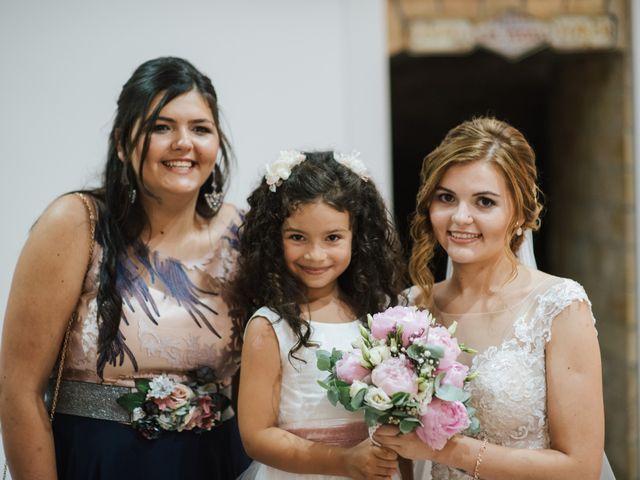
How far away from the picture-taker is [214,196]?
2.77 metres

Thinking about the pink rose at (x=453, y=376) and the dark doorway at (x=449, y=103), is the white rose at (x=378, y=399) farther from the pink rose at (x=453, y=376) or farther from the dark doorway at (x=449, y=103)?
the dark doorway at (x=449, y=103)

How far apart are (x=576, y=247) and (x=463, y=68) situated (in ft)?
5.64

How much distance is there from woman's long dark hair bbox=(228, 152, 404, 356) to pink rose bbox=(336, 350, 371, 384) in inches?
10.7

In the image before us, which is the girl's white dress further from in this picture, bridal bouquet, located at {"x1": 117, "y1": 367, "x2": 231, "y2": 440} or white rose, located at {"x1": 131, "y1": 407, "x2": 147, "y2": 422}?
white rose, located at {"x1": 131, "y1": 407, "x2": 147, "y2": 422}

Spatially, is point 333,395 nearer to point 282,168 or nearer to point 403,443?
point 403,443

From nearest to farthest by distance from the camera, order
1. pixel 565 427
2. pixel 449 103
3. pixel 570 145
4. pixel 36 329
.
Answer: pixel 565 427
pixel 36 329
pixel 570 145
pixel 449 103

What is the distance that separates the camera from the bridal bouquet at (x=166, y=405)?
8.06 ft

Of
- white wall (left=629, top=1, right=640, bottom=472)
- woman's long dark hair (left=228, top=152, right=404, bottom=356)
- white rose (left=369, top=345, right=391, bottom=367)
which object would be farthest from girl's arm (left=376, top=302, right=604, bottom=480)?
white wall (left=629, top=1, right=640, bottom=472)

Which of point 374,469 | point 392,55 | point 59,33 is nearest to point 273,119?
point 392,55

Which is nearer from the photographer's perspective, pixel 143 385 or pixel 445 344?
pixel 445 344

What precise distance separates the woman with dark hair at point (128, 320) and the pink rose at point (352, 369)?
65 centimetres

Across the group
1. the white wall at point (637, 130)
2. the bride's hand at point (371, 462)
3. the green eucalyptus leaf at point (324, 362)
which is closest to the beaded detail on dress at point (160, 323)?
the green eucalyptus leaf at point (324, 362)

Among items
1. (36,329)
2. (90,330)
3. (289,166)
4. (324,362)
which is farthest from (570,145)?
(36,329)

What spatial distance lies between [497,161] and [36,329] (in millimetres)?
1441
